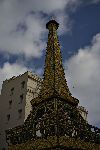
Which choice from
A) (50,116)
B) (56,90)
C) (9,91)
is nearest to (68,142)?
(50,116)

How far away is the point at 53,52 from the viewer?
3606 cm

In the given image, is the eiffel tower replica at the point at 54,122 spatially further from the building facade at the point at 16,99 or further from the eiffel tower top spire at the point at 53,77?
the building facade at the point at 16,99

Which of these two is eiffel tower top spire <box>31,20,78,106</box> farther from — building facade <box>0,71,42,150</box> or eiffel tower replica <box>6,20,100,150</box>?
building facade <box>0,71,42,150</box>

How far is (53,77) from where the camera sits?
33.8 metres

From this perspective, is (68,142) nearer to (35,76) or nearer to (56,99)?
(56,99)

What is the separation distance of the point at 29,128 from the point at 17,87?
25.9m

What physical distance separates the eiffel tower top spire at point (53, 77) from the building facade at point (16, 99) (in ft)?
56.1

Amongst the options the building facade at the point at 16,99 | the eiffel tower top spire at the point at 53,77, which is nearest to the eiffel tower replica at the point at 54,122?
the eiffel tower top spire at the point at 53,77

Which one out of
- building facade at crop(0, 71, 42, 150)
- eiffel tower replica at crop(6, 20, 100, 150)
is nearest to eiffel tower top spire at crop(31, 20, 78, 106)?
eiffel tower replica at crop(6, 20, 100, 150)

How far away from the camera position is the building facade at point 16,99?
51.7 m

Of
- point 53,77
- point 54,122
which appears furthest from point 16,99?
point 54,122

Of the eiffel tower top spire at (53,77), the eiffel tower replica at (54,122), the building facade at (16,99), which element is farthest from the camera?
the building facade at (16,99)

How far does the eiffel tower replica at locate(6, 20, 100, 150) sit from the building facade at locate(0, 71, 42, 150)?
17.2m

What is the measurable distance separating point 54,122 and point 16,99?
95.7 feet
